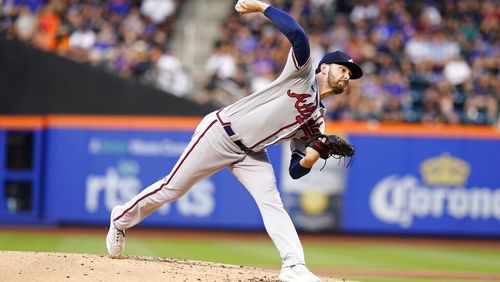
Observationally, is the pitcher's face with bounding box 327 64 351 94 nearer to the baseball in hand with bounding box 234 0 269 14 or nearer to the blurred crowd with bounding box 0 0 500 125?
the baseball in hand with bounding box 234 0 269 14

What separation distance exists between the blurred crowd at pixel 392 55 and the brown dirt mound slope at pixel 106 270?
333 inches

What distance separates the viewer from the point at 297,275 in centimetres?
588

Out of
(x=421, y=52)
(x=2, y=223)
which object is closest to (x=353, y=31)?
(x=421, y=52)

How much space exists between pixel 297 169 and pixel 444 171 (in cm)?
848

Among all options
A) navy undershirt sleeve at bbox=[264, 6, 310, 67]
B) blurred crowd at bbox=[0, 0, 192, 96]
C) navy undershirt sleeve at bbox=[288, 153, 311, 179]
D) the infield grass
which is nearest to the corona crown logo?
the infield grass

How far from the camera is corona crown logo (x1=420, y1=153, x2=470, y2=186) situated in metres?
14.1

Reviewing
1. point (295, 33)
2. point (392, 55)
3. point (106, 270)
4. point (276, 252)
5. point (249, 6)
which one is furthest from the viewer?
point (392, 55)

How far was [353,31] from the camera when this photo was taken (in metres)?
17.3

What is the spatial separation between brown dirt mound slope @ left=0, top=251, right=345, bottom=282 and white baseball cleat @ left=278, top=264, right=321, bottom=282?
49 centimetres

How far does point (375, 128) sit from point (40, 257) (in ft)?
28.5

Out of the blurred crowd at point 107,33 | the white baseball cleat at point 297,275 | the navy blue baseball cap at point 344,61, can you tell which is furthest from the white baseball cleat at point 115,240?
the blurred crowd at point 107,33

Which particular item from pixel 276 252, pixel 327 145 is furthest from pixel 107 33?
pixel 327 145

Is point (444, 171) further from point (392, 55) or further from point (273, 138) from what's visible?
point (273, 138)

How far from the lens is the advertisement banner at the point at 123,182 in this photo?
1377 centimetres
